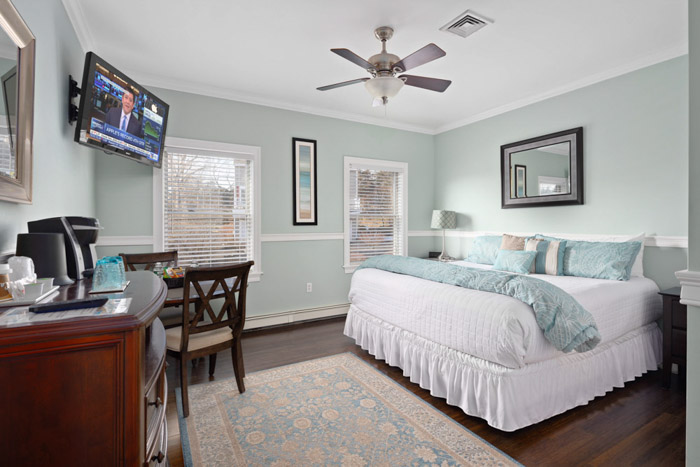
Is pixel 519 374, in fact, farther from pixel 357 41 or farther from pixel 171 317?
pixel 357 41

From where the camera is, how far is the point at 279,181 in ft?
14.0

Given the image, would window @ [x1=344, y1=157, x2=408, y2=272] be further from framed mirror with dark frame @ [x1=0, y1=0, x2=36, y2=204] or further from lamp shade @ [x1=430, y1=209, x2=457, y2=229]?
framed mirror with dark frame @ [x1=0, y1=0, x2=36, y2=204]

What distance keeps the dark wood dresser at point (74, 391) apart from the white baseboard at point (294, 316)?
3.26 m

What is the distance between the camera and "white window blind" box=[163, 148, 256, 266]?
3.76 meters

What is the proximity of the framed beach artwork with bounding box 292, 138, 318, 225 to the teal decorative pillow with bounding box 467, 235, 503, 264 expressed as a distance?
79.7 inches

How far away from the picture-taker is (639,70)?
3.26m

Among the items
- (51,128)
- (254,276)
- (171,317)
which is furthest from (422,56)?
(254,276)

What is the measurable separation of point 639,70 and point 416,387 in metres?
3.47

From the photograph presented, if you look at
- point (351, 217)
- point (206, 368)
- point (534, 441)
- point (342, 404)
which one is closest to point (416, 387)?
point (342, 404)

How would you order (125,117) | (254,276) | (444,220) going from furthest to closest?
(444,220), (254,276), (125,117)

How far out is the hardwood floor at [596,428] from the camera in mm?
1907

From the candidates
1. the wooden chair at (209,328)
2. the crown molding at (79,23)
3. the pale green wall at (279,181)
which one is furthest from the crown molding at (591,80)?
the crown molding at (79,23)

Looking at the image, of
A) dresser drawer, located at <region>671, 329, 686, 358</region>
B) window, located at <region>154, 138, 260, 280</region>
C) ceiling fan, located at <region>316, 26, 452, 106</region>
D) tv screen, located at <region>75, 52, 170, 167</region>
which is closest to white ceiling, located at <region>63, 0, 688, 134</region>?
ceiling fan, located at <region>316, 26, 452, 106</region>

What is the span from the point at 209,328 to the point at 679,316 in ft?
11.4
